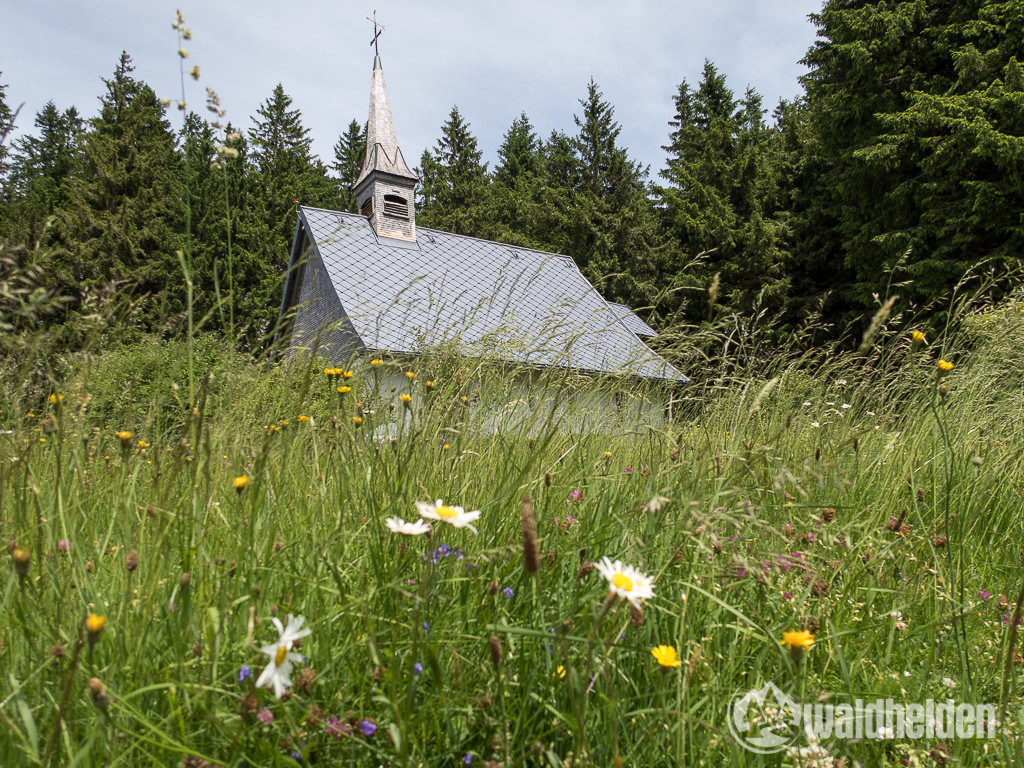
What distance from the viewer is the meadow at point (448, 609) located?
825 millimetres

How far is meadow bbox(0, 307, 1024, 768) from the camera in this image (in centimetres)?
82

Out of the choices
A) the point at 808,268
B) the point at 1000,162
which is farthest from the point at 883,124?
the point at 808,268

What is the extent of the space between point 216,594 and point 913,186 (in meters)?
16.2

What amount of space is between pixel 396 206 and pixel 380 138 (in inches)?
85.3

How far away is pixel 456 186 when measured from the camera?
27.8 meters

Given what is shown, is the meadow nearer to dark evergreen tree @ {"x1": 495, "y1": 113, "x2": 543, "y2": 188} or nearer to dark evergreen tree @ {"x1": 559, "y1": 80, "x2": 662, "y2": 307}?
dark evergreen tree @ {"x1": 559, "y1": 80, "x2": 662, "y2": 307}

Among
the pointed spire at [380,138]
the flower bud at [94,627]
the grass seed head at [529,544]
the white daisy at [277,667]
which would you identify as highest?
the pointed spire at [380,138]
